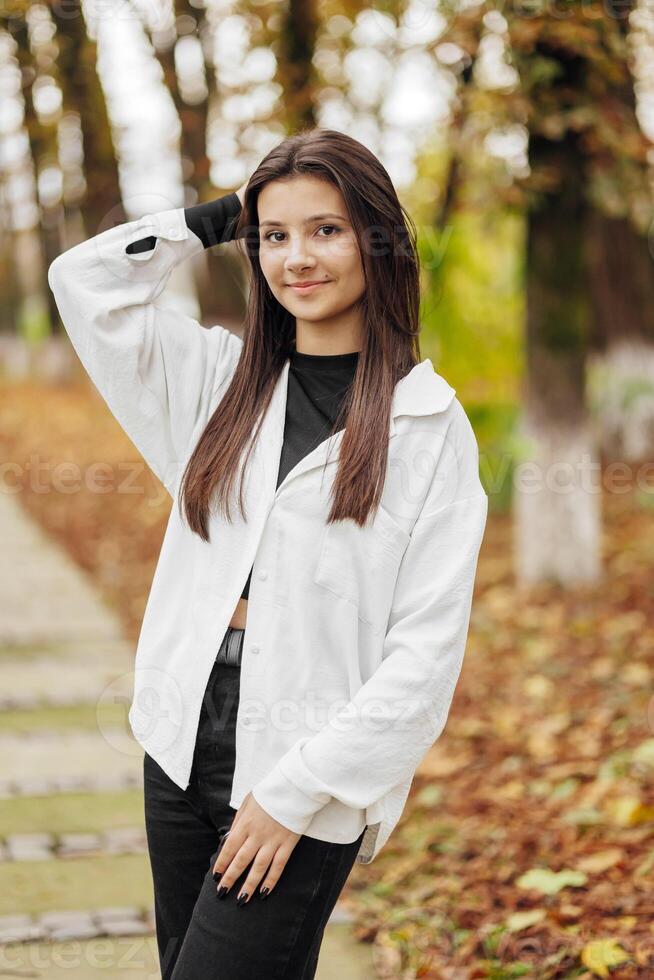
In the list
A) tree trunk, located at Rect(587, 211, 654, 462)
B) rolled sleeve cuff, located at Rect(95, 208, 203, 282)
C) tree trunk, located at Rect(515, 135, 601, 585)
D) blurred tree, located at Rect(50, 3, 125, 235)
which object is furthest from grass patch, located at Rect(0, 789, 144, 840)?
blurred tree, located at Rect(50, 3, 125, 235)

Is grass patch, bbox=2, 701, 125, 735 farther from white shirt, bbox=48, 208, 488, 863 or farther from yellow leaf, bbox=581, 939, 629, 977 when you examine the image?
white shirt, bbox=48, 208, 488, 863

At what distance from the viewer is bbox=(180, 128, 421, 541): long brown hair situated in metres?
1.99

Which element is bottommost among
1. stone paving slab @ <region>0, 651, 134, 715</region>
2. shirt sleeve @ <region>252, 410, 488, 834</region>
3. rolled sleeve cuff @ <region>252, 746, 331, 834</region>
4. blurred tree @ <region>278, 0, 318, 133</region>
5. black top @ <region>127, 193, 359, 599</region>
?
stone paving slab @ <region>0, 651, 134, 715</region>

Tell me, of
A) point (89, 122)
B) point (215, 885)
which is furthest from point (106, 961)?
point (89, 122)

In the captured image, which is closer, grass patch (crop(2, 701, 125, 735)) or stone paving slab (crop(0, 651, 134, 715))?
grass patch (crop(2, 701, 125, 735))

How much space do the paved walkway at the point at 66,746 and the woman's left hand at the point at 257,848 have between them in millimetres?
1530

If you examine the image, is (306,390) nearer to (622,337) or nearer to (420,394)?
(420,394)

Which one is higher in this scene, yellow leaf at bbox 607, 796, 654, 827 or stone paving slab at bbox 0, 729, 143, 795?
yellow leaf at bbox 607, 796, 654, 827

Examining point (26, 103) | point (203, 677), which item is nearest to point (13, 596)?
point (203, 677)

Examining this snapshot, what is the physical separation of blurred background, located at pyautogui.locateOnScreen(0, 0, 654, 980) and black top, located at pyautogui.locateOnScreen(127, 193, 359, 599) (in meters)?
1.83

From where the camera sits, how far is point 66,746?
504 centimetres

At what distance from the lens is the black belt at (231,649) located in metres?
2.03

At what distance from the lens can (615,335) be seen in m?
11.2

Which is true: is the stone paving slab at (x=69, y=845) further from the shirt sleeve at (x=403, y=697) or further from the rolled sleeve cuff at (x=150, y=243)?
the rolled sleeve cuff at (x=150, y=243)
